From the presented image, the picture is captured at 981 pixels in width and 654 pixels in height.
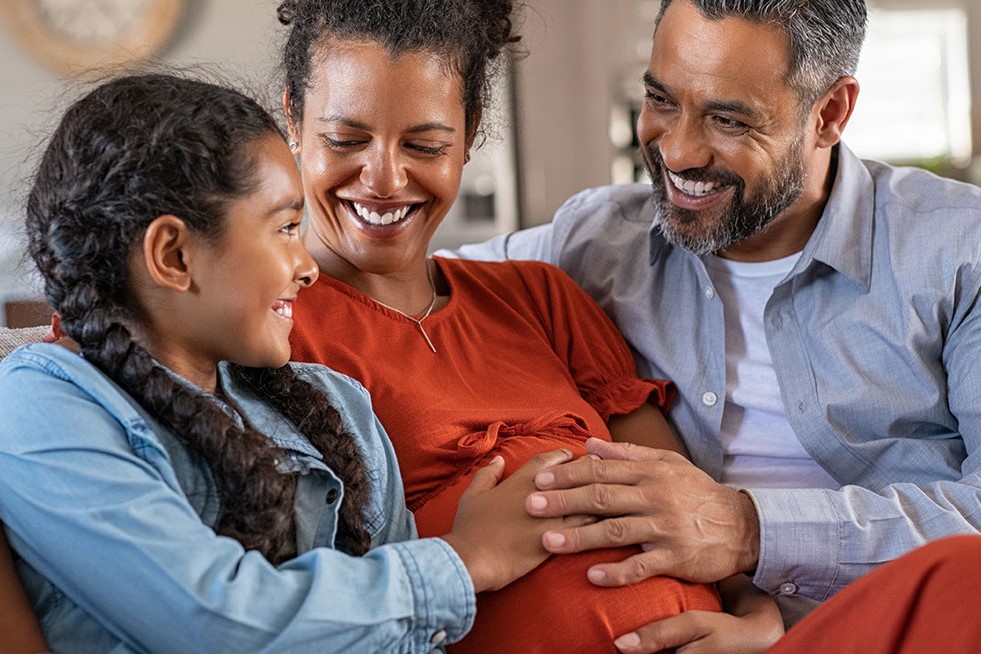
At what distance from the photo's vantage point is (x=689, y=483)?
148 centimetres

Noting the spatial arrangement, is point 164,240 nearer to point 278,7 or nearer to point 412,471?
point 412,471

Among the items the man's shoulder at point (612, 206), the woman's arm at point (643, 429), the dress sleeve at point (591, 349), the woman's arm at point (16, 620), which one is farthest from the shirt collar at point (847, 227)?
the woman's arm at point (16, 620)

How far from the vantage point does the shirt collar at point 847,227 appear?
1.82 m

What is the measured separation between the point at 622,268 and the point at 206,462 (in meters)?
0.99

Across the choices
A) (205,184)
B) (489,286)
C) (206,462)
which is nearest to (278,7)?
(489,286)

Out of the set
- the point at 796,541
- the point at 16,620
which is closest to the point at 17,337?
the point at 16,620

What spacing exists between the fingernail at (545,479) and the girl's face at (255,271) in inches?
13.0

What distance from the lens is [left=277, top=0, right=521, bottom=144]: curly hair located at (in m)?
1.58

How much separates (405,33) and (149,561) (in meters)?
0.84

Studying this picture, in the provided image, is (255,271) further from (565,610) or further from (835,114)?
(835,114)

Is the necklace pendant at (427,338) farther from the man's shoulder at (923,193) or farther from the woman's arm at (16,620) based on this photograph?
the man's shoulder at (923,193)

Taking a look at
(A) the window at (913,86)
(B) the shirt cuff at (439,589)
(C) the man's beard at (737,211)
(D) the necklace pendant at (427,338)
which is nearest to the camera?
(B) the shirt cuff at (439,589)

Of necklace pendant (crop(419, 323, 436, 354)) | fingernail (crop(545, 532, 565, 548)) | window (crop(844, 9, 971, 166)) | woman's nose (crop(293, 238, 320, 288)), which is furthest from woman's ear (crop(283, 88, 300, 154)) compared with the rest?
window (crop(844, 9, 971, 166))

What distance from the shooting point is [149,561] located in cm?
103
